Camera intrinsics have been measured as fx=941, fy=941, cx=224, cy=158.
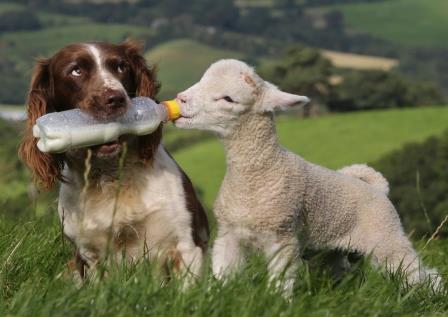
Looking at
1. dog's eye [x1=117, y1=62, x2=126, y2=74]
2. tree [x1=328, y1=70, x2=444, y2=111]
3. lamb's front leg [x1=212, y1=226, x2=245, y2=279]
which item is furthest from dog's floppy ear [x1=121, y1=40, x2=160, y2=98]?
tree [x1=328, y1=70, x2=444, y2=111]

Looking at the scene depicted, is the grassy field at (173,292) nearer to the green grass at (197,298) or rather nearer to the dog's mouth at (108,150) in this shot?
the green grass at (197,298)

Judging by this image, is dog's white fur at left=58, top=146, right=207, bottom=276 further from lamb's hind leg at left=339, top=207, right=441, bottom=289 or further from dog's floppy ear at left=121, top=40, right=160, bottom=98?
lamb's hind leg at left=339, top=207, right=441, bottom=289

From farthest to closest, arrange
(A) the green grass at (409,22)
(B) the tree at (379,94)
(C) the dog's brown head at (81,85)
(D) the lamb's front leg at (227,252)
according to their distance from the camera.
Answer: (A) the green grass at (409,22)
(B) the tree at (379,94)
(C) the dog's brown head at (81,85)
(D) the lamb's front leg at (227,252)

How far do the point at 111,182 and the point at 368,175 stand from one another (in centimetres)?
175

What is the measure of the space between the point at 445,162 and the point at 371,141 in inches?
1135

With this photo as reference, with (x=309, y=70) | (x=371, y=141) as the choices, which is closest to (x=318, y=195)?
(x=371, y=141)

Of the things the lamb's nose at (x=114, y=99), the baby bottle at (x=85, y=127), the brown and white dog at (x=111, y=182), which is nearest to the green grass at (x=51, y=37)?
the brown and white dog at (x=111, y=182)

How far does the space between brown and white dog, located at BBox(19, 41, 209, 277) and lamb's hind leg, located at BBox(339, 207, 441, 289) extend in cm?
100

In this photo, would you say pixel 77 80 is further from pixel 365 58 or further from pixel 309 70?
pixel 365 58

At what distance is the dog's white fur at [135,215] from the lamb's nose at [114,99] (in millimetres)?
644

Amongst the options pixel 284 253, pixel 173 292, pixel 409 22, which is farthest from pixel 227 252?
pixel 409 22

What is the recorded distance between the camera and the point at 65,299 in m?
3.84

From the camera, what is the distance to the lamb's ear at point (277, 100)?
16.6 ft

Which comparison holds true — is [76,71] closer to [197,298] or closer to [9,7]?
[197,298]
